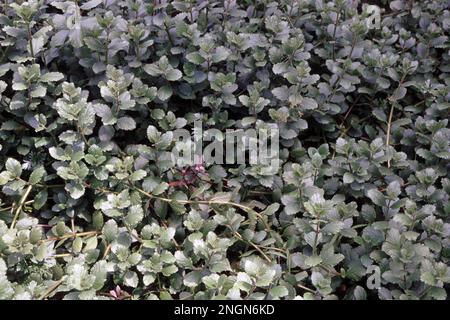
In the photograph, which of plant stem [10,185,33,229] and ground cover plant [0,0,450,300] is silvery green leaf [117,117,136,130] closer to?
ground cover plant [0,0,450,300]

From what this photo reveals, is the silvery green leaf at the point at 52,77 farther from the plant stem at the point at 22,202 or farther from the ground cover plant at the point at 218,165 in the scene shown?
the plant stem at the point at 22,202

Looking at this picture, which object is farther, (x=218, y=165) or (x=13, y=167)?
(x=218, y=165)

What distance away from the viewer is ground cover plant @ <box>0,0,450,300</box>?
5.49 feet

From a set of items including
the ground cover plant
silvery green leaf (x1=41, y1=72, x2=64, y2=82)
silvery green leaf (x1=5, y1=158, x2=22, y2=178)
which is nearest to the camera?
the ground cover plant

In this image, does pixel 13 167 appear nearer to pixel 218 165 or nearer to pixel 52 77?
pixel 52 77

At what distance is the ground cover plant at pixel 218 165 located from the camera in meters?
1.67

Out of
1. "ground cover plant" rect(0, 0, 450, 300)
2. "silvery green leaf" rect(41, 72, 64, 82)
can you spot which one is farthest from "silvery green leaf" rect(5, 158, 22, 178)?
"silvery green leaf" rect(41, 72, 64, 82)

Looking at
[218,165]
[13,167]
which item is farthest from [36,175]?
[218,165]

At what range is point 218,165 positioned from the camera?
1.95 metres

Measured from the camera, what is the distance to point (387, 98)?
225 centimetres

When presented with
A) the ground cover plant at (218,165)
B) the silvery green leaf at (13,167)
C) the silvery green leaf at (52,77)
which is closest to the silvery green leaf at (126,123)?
the ground cover plant at (218,165)

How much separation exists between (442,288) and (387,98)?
93 centimetres
